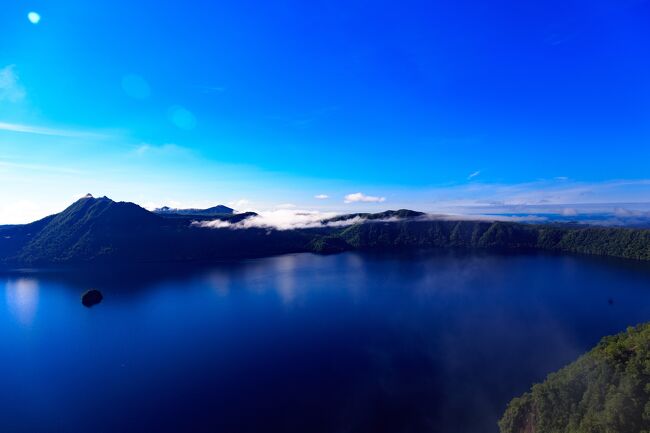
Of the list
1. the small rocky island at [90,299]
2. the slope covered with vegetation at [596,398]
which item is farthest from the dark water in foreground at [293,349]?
the slope covered with vegetation at [596,398]

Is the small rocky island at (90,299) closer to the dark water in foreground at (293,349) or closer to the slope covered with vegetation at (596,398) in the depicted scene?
the dark water in foreground at (293,349)

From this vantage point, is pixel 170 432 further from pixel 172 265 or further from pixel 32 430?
pixel 172 265

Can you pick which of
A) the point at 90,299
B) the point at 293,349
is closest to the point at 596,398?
the point at 293,349

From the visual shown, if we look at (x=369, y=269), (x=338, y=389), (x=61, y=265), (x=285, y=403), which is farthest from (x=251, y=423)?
(x=61, y=265)

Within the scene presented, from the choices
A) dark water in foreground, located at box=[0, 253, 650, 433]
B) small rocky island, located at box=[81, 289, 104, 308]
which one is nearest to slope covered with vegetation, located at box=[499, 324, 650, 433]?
dark water in foreground, located at box=[0, 253, 650, 433]

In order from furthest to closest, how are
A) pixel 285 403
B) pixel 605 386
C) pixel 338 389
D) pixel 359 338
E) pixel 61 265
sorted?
pixel 61 265 < pixel 359 338 < pixel 338 389 < pixel 285 403 < pixel 605 386
